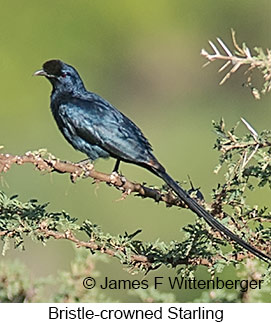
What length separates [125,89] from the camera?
16.3ft

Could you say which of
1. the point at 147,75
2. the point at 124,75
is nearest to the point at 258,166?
the point at 124,75

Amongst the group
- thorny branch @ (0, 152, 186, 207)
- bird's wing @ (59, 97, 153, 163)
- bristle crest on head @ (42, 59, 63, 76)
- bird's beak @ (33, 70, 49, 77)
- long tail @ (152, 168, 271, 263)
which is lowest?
long tail @ (152, 168, 271, 263)

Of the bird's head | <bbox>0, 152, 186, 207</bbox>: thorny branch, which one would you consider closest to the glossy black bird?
the bird's head

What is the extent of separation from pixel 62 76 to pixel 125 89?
190cm

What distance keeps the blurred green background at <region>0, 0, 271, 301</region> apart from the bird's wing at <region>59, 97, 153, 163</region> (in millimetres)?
253

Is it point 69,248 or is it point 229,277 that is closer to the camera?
point 229,277

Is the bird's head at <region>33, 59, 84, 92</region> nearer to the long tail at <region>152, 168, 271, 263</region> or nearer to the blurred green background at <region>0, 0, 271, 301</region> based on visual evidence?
the blurred green background at <region>0, 0, 271, 301</region>

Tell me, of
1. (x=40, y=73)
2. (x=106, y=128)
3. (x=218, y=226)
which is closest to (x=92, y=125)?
(x=106, y=128)

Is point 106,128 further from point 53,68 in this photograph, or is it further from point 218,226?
point 218,226

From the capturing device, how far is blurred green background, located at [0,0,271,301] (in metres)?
3.57

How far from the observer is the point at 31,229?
5.58ft

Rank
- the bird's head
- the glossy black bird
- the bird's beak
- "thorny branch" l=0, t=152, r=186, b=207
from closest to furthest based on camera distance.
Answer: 1. "thorny branch" l=0, t=152, r=186, b=207
2. the glossy black bird
3. the bird's beak
4. the bird's head

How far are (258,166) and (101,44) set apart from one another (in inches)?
170
